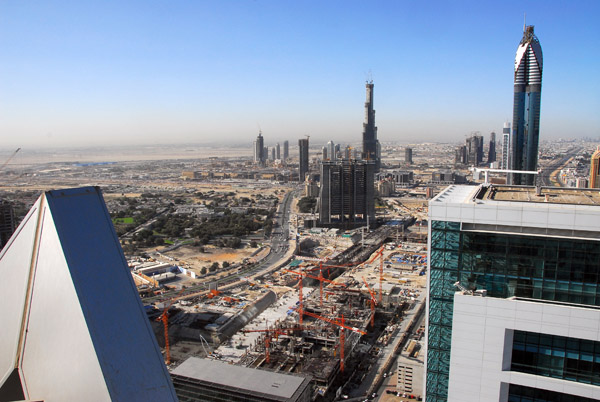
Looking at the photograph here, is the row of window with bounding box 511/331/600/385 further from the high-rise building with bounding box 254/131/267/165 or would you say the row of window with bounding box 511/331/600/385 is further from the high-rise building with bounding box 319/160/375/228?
the high-rise building with bounding box 254/131/267/165

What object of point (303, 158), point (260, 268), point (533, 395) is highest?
point (303, 158)

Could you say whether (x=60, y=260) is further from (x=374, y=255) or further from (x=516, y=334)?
(x=374, y=255)

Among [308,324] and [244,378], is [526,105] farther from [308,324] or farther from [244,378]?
[244,378]

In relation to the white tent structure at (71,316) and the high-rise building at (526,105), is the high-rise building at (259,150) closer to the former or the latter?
the high-rise building at (526,105)

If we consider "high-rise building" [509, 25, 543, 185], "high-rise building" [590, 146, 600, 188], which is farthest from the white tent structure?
"high-rise building" [590, 146, 600, 188]

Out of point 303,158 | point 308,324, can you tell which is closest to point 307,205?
point 303,158

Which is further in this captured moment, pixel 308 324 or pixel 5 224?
pixel 5 224

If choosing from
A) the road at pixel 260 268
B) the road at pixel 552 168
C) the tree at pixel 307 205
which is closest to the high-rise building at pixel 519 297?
the road at pixel 260 268

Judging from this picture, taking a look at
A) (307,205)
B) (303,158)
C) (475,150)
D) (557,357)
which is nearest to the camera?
(557,357)

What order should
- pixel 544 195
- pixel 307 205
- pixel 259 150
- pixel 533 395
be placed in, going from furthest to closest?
1. pixel 259 150
2. pixel 307 205
3. pixel 544 195
4. pixel 533 395
